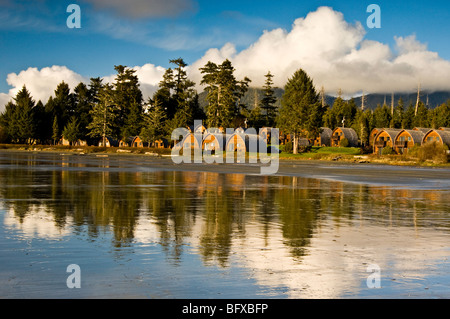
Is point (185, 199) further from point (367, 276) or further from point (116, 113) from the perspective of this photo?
point (116, 113)

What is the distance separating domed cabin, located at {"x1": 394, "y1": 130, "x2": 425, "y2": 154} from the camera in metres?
123

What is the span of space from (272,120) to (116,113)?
49676 millimetres

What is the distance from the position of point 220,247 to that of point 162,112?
129624 mm

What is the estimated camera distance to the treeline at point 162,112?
129625 mm

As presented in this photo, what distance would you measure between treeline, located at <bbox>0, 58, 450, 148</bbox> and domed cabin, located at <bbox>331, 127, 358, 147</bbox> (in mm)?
2209

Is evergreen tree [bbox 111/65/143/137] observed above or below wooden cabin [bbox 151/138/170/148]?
above

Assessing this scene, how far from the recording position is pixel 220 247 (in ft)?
42.6

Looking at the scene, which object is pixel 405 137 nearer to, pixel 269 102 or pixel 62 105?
pixel 269 102

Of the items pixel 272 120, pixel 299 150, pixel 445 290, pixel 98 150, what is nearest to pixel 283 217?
pixel 445 290

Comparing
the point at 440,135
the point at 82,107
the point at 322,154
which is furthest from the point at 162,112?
the point at 440,135

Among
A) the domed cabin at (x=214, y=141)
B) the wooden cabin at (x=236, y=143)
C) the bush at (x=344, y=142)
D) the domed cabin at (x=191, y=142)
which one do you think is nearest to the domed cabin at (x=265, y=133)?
the wooden cabin at (x=236, y=143)

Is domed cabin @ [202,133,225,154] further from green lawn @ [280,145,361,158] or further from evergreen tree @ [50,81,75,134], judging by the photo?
evergreen tree @ [50,81,75,134]

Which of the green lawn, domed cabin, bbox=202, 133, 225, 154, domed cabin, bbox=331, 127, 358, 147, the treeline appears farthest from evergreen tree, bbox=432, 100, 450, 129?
domed cabin, bbox=202, 133, 225, 154
